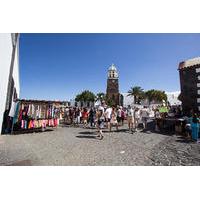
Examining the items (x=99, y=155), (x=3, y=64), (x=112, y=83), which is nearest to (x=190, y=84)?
(x=99, y=155)

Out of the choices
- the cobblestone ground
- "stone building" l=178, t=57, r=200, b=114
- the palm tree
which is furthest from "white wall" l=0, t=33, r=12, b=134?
the palm tree

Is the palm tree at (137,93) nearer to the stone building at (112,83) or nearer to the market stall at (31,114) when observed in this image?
the stone building at (112,83)

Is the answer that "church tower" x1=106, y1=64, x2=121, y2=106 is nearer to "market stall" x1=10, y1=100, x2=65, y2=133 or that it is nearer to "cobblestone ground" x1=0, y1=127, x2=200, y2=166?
"market stall" x1=10, y1=100, x2=65, y2=133

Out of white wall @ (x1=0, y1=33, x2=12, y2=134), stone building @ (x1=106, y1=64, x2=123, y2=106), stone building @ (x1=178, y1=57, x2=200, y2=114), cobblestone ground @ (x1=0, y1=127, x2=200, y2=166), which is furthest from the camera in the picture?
stone building @ (x1=106, y1=64, x2=123, y2=106)

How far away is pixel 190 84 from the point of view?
1120 cm

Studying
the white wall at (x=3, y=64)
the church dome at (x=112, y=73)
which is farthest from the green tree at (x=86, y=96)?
the white wall at (x=3, y=64)

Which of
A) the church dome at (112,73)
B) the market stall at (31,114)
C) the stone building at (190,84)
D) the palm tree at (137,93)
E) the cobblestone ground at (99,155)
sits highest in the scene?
the church dome at (112,73)

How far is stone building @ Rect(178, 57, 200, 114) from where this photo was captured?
1080cm

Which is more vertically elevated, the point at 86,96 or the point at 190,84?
the point at 86,96

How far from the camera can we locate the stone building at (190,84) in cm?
1080

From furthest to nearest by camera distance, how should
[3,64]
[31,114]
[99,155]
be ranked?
[31,114], [3,64], [99,155]

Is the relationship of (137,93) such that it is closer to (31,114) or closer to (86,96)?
(86,96)

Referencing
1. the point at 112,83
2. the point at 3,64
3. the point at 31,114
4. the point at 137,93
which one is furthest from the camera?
the point at 112,83
